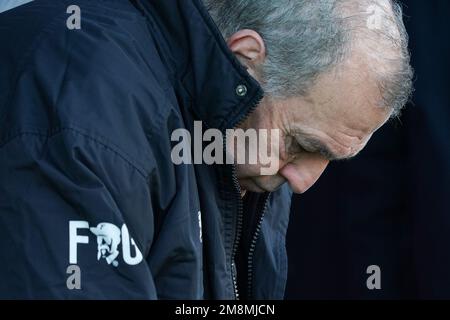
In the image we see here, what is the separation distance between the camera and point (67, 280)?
1.65 m

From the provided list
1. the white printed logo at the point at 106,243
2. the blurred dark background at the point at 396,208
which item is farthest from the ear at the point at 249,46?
the blurred dark background at the point at 396,208

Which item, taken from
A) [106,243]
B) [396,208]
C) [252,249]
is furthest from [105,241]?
[396,208]

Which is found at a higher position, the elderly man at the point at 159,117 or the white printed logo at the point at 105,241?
the elderly man at the point at 159,117

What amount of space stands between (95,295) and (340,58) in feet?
2.24

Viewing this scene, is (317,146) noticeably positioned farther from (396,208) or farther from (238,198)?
(396,208)

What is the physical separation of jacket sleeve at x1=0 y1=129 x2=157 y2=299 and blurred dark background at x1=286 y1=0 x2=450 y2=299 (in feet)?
4.39

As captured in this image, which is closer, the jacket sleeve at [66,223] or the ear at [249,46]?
the jacket sleeve at [66,223]

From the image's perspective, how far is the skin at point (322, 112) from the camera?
2.01 meters

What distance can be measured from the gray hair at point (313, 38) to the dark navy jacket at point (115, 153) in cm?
9

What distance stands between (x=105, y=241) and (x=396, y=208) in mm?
1624

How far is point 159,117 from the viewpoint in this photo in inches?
74.4

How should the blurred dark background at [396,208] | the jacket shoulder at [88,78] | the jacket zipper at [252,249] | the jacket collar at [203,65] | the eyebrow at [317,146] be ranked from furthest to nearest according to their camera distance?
the blurred dark background at [396,208] < the jacket zipper at [252,249] < the eyebrow at [317,146] < the jacket collar at [203,65] < the jacket shoulder at [88,78]

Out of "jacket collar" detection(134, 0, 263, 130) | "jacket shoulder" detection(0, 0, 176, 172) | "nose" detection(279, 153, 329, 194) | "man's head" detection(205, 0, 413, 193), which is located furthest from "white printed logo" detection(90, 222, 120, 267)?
"nose" detection(279, 153, 329, 194)

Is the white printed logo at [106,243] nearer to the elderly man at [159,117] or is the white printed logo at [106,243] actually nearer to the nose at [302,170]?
the elderly man at [159,117]
